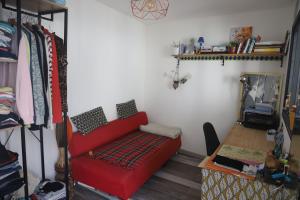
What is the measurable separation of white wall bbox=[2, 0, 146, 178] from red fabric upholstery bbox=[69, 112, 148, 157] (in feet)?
0.79

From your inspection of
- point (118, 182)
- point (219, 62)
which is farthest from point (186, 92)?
point (118, 182)

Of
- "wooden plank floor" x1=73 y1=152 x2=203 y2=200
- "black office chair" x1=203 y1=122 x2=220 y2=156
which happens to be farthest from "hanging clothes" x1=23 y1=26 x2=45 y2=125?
"black office chair" x1=203 y1=122 x2=220 y2=156

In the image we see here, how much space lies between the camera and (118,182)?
2.09 m

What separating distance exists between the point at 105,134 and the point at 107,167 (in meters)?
0.67

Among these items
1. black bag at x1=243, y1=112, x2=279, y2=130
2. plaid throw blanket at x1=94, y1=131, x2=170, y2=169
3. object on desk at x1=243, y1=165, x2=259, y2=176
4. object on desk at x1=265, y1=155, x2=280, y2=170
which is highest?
black bag at x1=243, y1=112, x2=279, y2=130

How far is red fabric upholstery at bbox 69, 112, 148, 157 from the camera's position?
2.45 meters

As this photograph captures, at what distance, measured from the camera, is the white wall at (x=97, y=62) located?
2432mm

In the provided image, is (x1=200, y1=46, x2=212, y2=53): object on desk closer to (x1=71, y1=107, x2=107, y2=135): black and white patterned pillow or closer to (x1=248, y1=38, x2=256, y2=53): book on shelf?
(x1=248, y1=38, x2=256, y2=53): book on shelf

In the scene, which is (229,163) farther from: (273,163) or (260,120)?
(260,120)

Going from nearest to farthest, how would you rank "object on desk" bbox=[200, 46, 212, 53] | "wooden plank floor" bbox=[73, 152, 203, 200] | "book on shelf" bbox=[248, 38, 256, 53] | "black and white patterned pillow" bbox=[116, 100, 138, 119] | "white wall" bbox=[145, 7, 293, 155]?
"wooden plank floor" bbox=[73, 152, 203, 200] → "book on shelf" bbox=[248, 38, 256, 53] → "white wall" bbox=[145, 7, 293, 155] → "object on desk" bbox=[200, 46, 212, 53] → "black and white patterned pillow" bbox=[116, 100, 138, 119]

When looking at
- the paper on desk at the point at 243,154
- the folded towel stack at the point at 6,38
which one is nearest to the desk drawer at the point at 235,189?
the paper on desk at the point at 243,154

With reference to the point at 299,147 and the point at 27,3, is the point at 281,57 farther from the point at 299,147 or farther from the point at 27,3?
the point at 27,3

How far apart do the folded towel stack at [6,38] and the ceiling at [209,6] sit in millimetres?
1640

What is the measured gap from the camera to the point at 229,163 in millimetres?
1623
